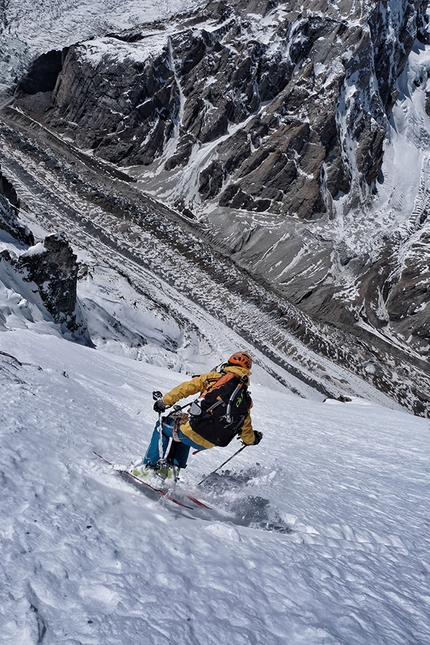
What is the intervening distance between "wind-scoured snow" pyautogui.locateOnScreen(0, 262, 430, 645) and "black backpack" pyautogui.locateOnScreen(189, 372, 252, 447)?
1.01m

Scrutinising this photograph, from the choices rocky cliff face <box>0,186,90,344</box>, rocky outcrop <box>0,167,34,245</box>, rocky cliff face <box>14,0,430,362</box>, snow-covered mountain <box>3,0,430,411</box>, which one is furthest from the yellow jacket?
rocky cliff face <box>14,0,430,362</box>

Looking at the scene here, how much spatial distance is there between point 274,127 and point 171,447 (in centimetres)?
6466

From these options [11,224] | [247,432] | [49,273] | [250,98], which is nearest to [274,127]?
[250,98]

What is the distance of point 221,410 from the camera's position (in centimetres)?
562

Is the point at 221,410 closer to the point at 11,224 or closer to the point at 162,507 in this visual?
the point at 162,507

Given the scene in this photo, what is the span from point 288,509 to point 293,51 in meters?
74.9

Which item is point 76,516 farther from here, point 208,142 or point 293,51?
point 293,51

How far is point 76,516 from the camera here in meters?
3.85

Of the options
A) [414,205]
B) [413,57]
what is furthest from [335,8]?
[414,205]

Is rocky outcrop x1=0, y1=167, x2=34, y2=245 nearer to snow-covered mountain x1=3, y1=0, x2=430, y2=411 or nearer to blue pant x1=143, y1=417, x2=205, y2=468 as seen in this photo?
blue pant x1=143, y1=417, x2=205, y2=468

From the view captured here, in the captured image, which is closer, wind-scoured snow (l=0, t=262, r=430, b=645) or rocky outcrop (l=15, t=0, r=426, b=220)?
wind-scoured snow (l=0, t=262, r=430, b=645)

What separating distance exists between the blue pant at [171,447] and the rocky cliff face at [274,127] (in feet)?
144

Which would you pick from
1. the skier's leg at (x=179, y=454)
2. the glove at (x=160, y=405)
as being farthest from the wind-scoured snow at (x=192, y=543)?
the glove at (x=160, y=405)

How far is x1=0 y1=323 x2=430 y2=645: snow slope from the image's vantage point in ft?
9.32
